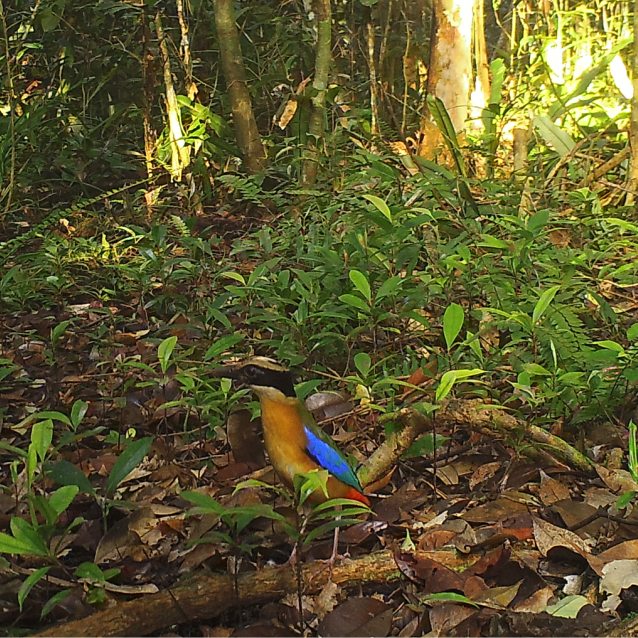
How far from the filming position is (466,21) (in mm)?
5758

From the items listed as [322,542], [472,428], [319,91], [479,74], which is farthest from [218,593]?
[479,74]

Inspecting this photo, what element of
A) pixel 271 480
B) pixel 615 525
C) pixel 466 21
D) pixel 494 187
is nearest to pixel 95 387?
pixel 271 480

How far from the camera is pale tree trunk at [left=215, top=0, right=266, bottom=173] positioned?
5.20 meters

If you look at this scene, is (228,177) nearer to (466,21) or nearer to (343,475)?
(466,21)

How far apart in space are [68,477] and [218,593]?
393 millimetres

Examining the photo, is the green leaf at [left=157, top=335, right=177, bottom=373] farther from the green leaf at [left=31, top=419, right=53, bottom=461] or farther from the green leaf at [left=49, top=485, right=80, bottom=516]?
the green leaf at [left=49, top=485, right=80, bottom=516]

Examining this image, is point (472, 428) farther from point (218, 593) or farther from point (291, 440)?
point (218, 593)

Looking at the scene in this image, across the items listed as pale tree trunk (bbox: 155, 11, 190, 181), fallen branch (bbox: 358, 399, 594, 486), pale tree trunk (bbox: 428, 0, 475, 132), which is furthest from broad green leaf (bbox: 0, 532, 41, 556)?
pale tree trunk (bbox: 428, 0, 475, 132)

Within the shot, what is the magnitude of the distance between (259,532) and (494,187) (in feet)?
10.0

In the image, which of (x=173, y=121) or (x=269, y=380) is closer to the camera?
(x=269, y=380)

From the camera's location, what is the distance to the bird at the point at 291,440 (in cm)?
162

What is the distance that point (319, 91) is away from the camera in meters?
5.00

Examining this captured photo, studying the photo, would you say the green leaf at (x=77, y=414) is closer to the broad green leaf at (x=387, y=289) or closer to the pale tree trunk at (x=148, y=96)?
the broad green leaf at (x=387, y=289)

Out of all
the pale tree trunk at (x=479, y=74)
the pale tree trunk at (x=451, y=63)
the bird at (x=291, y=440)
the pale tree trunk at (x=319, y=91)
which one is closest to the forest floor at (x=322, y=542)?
the bird at (x=291, y=440)
